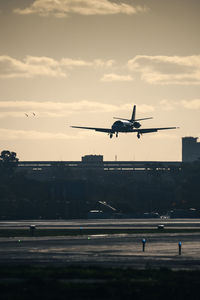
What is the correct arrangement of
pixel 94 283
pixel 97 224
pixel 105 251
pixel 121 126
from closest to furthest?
pixel 94 283 → pixel 105 251 → pixel 121 126 → pixel 97 224

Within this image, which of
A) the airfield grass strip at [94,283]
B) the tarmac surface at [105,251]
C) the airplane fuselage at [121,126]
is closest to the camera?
the airfield grass strip at [94,283]

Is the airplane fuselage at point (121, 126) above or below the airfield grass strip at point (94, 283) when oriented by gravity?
above

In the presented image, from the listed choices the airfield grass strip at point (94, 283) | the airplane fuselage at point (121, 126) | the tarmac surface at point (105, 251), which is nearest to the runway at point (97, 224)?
the airplane fuselage at point (121, 126)

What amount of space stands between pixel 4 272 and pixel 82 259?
13630mm

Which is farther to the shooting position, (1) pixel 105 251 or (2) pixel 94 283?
(1) pixel 105 251

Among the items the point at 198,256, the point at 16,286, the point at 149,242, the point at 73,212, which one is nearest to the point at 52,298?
the point at 16,286

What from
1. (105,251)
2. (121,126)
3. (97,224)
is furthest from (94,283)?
(97,224)

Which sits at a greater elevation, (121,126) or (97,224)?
(121,126)

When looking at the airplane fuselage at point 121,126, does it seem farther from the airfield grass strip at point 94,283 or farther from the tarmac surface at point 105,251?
the airfield grass strip at point 94,283

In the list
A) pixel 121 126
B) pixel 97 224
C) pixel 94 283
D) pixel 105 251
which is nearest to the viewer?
pixel 94 283

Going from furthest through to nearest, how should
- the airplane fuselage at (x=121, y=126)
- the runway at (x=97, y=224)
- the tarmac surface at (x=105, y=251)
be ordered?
the airplane fuselage at (x=121, y=126) → the runway at (x=97, y=224) → the tarmac surface at (x=105, y=251)

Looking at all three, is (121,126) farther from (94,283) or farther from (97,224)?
(94,283)

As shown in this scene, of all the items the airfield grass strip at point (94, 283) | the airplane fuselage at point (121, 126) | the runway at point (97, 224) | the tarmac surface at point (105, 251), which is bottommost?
the airfield grass strip at point (94, 283)

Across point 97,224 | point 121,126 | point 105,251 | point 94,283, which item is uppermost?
point 121,126
